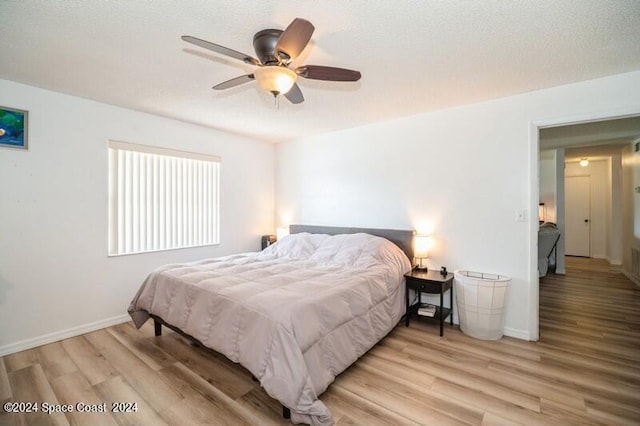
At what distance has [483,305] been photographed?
2871 mm

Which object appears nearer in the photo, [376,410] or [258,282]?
[376,410]

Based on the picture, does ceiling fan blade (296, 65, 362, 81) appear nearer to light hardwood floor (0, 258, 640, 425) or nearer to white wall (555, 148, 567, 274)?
light hardwood floor (0, 258, 640, 425)

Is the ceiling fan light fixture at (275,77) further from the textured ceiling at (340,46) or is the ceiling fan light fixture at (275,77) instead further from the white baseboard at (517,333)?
the white baseboard at (517,333)

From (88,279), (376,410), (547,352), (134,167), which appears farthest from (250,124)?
(547,352)

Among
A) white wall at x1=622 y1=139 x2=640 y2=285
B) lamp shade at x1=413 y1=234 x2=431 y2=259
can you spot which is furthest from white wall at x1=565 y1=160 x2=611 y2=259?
lamp shade at x1=413 y1=234 x2=431 y2=259

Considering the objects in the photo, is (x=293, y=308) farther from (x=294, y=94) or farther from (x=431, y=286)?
(x=431, y=286)

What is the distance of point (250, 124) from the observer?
4.00 metres

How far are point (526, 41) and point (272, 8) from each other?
174 centimetres

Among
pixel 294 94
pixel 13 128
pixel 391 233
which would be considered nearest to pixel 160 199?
pixel 13 128

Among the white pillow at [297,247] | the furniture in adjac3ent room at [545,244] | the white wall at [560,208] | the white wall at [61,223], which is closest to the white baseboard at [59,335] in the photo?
the white wall at [61,223]

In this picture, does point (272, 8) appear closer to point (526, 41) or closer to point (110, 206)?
point (526, 41)

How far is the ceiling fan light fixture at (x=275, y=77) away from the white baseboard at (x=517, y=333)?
3.22 m

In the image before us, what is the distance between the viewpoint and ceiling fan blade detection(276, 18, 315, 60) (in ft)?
4.78

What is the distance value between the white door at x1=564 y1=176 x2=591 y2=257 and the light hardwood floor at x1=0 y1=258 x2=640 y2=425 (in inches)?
195
